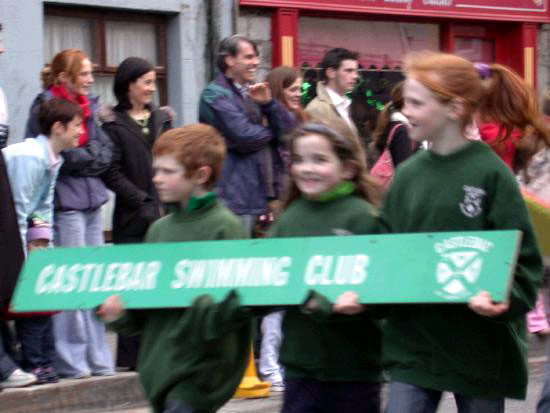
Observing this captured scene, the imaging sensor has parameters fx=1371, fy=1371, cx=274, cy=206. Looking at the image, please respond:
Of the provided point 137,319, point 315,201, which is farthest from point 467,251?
point 137,319

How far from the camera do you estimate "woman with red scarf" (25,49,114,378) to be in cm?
848

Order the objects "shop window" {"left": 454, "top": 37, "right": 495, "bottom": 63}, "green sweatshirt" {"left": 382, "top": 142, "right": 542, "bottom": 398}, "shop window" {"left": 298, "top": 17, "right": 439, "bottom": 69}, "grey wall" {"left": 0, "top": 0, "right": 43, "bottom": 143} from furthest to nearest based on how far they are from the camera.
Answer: "shop window" {"left": 454, "top": 37, "right": 495, "bottom": 63}, "shop window" {"left": 298, "top": 17, "right": 439, "bottom": 69}, "grey wall" {"left": 0, "top": 0, "right": 43, "bottom": 143}, "green sweatshirt" {"left": 382, "top": 142, "right": 542, "bottom": 398}

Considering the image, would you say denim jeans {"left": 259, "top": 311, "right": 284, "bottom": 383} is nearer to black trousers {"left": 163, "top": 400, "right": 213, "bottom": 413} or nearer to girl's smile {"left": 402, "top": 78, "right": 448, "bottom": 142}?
black trousers {"left": 163, "top": 400, "right": 213, "bottom": 413}

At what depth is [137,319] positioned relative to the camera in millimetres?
5031

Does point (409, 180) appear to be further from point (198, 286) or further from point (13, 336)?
point (13, 336)

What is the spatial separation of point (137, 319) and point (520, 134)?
2.41 m

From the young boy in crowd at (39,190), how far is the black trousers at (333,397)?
3529 mm

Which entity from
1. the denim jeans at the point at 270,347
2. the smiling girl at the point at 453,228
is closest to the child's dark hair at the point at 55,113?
the denim jeans at the point at 270,347

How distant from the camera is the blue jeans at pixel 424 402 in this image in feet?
15.2

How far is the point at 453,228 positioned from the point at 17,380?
409 centimetres

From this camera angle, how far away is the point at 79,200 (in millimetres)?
8539

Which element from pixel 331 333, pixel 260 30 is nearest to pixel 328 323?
pixel 331 333

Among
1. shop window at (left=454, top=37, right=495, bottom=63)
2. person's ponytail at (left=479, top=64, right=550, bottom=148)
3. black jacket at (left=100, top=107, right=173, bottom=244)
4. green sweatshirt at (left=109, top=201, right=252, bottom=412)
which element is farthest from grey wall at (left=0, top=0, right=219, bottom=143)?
green sweatshirt at (left=109, top=201, right=252, bottom=412)

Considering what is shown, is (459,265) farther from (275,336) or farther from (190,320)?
(275,336)
